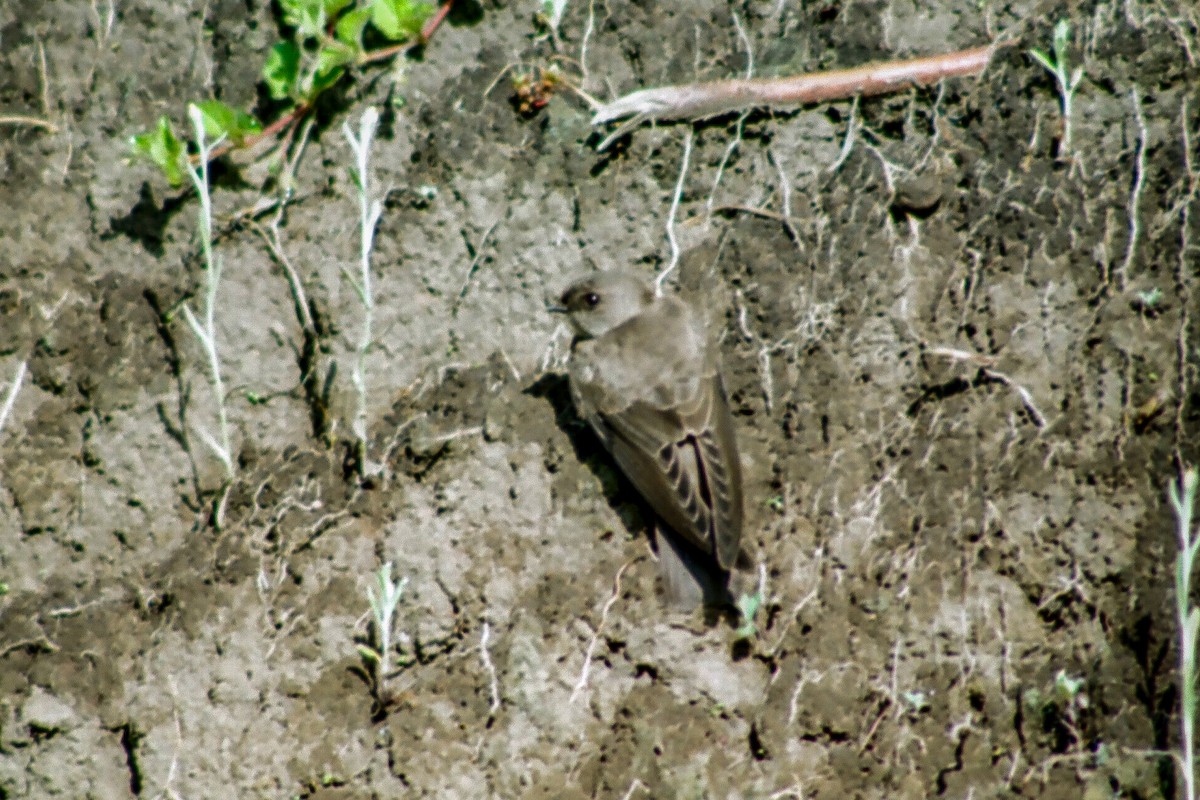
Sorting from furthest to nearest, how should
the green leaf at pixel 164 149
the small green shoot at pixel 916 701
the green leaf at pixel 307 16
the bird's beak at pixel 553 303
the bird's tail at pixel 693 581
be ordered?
the bird's beak at pixel 553 303, the green leaf at pixel 307 16, the green leaf at pixel 164 149, the bird's tail at pixel 693 581, the small green shoot at pixel 916 701

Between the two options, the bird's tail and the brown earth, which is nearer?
the brown earth

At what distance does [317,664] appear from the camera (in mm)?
3283

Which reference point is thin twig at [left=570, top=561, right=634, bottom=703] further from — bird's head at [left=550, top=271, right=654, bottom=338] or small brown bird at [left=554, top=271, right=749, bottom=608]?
bird's head at [left=550, top=271, right=654, bottom=338]

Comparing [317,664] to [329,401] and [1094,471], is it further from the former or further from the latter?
[1094,471]

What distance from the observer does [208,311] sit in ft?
11.0

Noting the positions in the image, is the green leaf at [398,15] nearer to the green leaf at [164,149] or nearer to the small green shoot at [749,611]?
the green leaf at [164,149]

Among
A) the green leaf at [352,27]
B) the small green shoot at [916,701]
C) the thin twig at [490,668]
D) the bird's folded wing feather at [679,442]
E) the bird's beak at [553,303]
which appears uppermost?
the green leaf at [352,27]

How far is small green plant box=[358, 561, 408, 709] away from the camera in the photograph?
3.21m

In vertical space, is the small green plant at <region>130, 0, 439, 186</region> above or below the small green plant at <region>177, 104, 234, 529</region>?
above

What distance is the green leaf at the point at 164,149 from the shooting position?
3.44m

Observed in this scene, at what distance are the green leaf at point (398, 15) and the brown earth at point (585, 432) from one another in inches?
4.9

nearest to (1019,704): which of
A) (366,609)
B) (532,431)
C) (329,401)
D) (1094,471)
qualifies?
(1094,471)

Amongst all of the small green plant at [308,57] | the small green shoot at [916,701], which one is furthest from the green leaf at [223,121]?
the small green shoot at [916,701]

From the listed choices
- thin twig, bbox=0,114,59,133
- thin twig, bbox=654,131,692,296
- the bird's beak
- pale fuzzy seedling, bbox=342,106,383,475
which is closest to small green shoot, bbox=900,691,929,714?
thin twig, bbox=654,131,692,296
